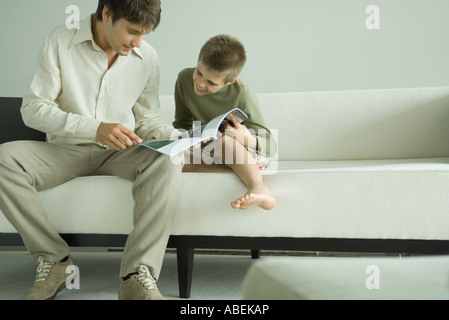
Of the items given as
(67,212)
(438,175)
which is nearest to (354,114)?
(438,175)

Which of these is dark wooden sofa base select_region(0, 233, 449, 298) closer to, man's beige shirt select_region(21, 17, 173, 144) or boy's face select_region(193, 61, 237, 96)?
man's beige shirt select_region(21, 17, 173, 144)

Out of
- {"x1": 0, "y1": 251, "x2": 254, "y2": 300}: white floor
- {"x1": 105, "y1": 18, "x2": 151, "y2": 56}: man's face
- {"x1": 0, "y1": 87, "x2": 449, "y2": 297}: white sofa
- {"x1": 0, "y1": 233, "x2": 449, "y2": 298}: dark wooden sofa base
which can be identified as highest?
{"x1": 105, "y1": 18, "x2": 151, "y2": 56}: man's face

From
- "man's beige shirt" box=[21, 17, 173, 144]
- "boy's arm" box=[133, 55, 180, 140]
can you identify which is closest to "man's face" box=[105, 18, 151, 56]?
"man's beige shirt" box=[21, 17, 173, 144]

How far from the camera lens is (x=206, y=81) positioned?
5.55 feet

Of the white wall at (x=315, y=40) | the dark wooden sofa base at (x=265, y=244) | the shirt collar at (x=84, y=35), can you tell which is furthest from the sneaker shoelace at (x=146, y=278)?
the white wall at (x=315, y=40)

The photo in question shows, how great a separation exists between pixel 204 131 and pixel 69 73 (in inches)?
22.3

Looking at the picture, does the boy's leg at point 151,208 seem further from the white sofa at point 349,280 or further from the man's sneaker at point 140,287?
the white sofa at point 349,280

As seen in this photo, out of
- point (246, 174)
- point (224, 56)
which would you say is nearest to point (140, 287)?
point (246, 174)

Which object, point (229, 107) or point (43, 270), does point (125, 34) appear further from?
point (43, 270)

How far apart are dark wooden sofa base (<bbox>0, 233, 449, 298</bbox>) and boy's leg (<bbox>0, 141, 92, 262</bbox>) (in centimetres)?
12

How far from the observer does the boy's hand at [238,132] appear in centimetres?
161

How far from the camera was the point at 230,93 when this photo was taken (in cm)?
179

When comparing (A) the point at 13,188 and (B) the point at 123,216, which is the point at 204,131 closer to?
(B) the point at 123,216

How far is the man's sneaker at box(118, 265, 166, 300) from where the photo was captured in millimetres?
1304
